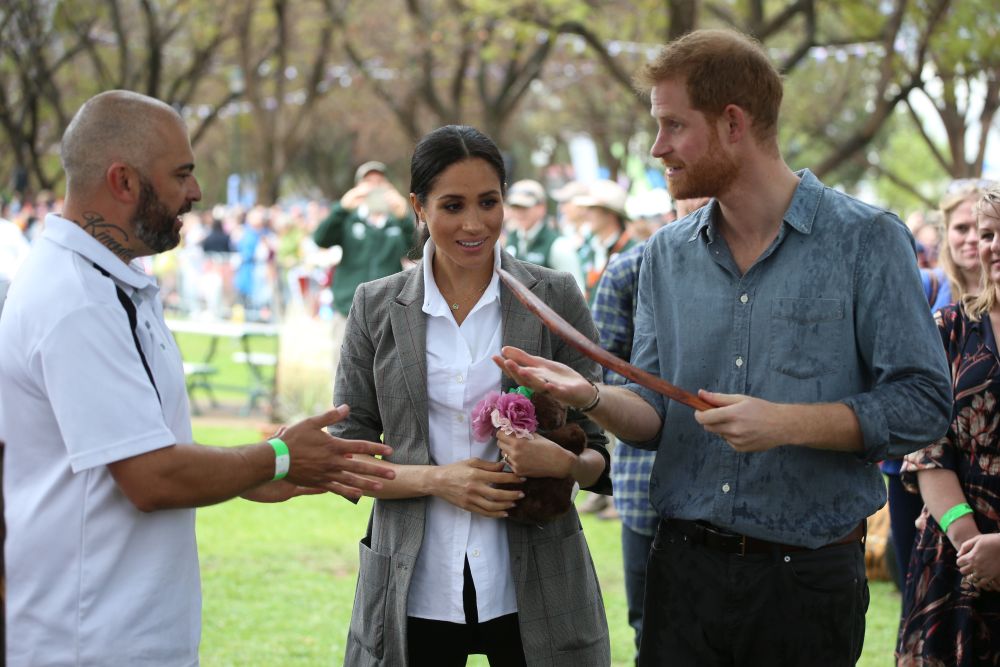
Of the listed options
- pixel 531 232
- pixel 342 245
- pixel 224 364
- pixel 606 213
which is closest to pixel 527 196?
pixel 531 232

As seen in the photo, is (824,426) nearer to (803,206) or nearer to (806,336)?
(806,336)

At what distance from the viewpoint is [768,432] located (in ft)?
9.42

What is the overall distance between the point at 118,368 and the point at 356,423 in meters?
0.97

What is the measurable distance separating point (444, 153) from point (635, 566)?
8.31 feet

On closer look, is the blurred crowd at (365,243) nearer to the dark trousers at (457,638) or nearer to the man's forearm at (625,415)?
the man's forearm at (625,415)

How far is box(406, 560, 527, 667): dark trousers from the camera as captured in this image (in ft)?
11.5

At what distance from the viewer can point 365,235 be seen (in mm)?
12688

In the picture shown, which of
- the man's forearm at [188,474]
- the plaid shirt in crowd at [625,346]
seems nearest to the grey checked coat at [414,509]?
the man's forearm at [188,474]

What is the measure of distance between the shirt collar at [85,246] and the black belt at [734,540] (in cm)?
165

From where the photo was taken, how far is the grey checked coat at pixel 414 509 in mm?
3479

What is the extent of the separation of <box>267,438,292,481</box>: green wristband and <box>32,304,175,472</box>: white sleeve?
335 millimetres

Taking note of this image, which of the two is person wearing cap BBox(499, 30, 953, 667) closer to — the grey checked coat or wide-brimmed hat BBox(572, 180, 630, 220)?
the grey checked coat

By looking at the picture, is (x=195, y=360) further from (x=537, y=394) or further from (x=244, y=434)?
(x=537, y=394)

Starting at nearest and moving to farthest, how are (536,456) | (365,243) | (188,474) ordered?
(188,474), (536,456), (365,243)
